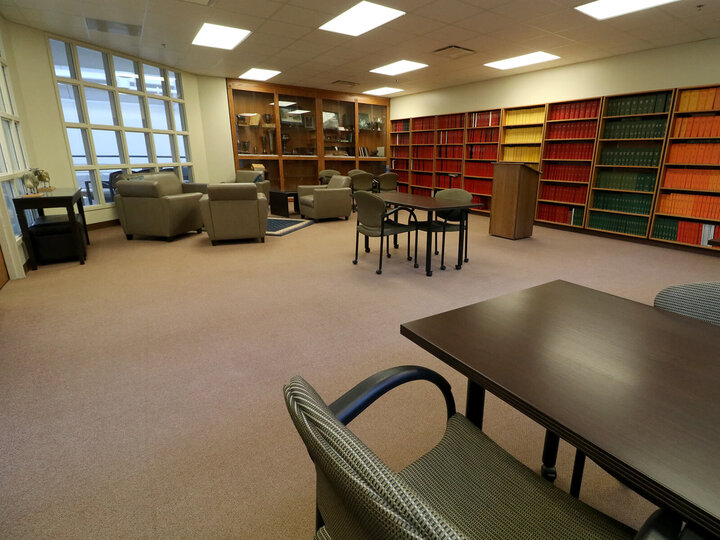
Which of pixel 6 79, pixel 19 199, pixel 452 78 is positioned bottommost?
pixel 19 199

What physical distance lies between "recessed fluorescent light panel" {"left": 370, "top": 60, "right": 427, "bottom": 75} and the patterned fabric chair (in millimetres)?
6511

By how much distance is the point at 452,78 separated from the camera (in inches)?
291

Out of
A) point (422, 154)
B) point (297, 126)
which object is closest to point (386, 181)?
point (422, 154)

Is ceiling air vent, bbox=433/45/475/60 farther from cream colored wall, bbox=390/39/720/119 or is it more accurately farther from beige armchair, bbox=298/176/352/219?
beige armchair, bbox=298/176/352/219

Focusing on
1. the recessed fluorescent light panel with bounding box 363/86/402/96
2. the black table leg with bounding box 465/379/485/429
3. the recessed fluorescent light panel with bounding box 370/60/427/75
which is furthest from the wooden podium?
the black table leg with bounding box 465/379/485/429

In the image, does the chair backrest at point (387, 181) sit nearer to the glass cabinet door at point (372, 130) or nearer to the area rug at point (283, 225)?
the area rug at point (283, 225)

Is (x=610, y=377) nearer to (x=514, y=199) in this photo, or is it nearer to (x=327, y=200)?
(x=514, y=199)

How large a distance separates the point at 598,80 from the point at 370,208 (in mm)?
4616

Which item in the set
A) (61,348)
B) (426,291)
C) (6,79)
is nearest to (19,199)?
(6,79)

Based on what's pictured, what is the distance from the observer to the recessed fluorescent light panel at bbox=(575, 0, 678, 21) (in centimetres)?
385

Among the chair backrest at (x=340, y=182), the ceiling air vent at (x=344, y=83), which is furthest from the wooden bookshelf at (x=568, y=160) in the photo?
the ceiling air vent at (x=344, y=83)

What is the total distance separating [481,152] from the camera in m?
7.69

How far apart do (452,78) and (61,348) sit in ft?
24.5

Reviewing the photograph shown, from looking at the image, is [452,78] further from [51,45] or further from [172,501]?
[172,501]
